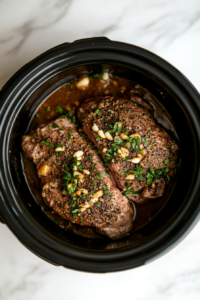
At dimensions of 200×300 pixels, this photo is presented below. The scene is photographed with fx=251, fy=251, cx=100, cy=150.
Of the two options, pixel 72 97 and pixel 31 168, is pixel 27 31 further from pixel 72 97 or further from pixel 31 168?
pixel 31 168

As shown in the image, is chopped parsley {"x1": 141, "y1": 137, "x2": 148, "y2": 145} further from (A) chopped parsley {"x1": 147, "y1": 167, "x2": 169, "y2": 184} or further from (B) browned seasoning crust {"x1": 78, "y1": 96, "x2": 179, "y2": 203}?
(A) chopped parsley {"x1": 147, "y1": 167, "x2": 169, "y2": 184}

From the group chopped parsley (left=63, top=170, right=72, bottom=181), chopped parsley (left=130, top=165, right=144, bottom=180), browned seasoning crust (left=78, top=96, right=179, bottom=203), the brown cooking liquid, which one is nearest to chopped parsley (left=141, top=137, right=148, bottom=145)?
browned seasoning crust (left=78, top=96, right=179, bottom=203)

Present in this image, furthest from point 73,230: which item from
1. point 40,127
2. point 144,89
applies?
point 144,89

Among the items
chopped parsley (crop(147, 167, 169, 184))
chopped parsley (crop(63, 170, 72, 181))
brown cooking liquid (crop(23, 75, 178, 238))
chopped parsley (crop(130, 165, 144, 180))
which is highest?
brown cooking liquid (crop(23, 75, 178, 238))

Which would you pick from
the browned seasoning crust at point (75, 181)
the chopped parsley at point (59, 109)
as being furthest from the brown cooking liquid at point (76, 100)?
the browned seasoning crust at point (75, 181)

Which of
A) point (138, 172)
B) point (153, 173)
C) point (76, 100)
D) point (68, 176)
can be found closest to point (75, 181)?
point (68, 176)
